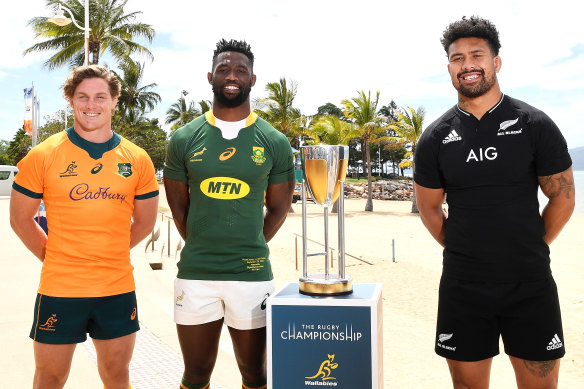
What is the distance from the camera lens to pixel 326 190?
8.79 feet

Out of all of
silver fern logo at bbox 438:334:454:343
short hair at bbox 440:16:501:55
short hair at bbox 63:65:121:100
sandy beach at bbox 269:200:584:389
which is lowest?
sandy beach at bbox 269:200:584:389

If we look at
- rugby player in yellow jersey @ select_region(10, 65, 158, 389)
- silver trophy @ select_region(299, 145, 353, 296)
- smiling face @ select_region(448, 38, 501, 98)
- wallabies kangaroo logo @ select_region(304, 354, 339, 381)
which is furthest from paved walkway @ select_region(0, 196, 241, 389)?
smiling face @ select_region(448, 38, 501, 98)

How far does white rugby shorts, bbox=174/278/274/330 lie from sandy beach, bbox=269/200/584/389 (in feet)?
8.72

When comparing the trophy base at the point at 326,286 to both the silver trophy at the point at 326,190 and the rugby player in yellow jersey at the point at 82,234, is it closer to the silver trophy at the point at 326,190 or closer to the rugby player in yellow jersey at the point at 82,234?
the silver trophy at the point at 326,190

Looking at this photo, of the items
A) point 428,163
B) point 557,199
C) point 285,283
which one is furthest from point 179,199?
point 285,283

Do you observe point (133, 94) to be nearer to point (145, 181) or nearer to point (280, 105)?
point (280, 105)

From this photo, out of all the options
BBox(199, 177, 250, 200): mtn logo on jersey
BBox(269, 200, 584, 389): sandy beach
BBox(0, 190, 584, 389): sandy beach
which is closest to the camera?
BBox(199, 177, 250, 200): mtn logo on jersey

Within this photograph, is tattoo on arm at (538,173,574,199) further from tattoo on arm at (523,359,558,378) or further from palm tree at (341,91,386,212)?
palm tree at (341,91,386,212)

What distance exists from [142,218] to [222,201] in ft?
1.60

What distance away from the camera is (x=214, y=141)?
9.50ft

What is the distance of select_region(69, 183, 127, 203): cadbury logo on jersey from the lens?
8.73 ft

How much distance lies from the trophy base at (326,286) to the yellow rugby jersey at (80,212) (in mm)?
947

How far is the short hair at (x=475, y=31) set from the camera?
8.86 ft

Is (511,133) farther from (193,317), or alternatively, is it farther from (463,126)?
(193,317)
